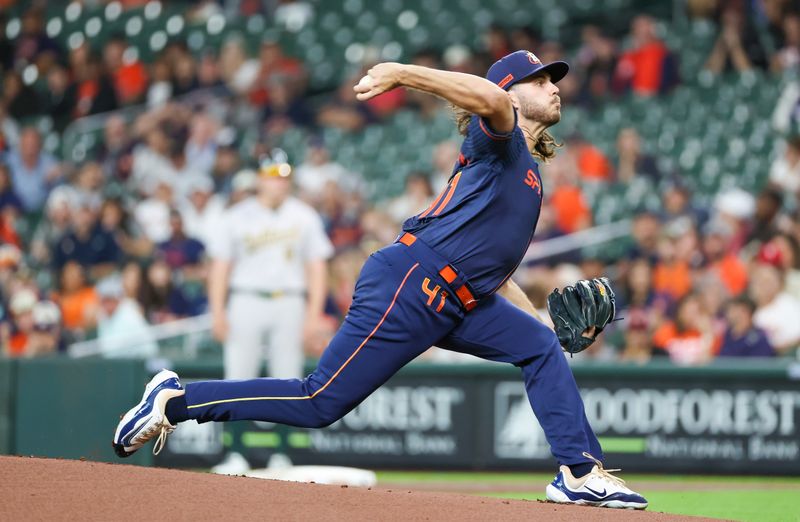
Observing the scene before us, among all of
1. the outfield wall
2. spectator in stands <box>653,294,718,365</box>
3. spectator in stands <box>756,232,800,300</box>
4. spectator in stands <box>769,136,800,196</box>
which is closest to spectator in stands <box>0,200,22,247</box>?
the outfield wall

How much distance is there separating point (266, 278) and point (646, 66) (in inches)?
268

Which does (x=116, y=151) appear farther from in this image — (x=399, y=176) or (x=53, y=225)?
(x=399, y=176)

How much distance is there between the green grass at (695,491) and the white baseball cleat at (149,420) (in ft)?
9.04

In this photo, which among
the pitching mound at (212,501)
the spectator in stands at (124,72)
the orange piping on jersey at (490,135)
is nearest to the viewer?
the pitching mound at (212,501)

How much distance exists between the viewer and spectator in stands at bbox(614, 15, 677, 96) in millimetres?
13927

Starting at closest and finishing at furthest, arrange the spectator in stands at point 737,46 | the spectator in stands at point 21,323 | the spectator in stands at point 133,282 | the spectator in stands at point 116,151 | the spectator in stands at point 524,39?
1. the spectator in stands at point 21,323
2. the spectator in stands at point 133,282
3. the spectator in stands at point 737,46
4. the spectator in stands at point 116,151
5. the spectator in stands at point 524,39

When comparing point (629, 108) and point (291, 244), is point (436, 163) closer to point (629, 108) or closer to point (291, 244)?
point (629, 108)

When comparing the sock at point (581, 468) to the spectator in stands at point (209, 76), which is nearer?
the sock at point (581, 468)

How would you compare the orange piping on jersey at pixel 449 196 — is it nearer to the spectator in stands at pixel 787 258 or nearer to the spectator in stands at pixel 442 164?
the spectator in stands at pixel 787 258

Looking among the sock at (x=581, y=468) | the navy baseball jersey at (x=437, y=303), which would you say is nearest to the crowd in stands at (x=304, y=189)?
the sock at (x=581, y=468)

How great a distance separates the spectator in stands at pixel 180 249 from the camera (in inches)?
476

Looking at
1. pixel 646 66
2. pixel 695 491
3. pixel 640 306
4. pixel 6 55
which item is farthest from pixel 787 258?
pixel 6 55

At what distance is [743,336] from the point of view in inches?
385

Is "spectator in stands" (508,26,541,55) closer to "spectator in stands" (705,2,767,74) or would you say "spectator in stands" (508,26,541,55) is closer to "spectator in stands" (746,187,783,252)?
"spectator in stands" (705,2,767,74)
